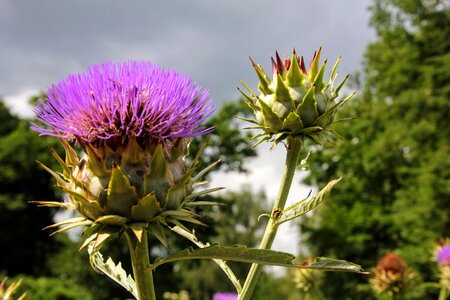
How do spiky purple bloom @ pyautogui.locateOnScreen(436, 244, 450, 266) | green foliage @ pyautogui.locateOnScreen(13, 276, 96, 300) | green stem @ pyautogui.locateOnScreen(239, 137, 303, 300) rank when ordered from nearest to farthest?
green stem @ pyautogui.locateOnScreen(239, 137, 303, 300) < spiky purple bloom @ pyautogui.locateOnScreen(436, 244, 450, 266) < green foliage @ pyautogui.locateOnScreen(13, 276, 96, 300)

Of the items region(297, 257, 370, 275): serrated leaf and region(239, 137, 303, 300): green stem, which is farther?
region(239, 137, 303, 300): green stem

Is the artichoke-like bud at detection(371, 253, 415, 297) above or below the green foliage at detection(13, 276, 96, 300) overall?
above

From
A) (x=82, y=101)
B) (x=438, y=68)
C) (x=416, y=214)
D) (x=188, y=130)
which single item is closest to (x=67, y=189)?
(x=82, y=101)

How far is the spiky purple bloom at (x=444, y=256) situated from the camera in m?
6.12

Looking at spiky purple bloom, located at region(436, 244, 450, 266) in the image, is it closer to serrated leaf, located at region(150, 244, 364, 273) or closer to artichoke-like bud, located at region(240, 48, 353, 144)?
artichoke-like bud, located at region(240, 48, 353, 144)

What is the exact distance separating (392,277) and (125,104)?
191 inches

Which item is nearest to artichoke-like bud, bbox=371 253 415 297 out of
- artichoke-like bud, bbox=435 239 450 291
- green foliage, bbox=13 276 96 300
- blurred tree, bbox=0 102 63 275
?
Result: artichoke-like bud, bbox=435 239 450 291

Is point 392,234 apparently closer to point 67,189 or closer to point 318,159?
point 318,159

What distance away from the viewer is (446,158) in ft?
52.3

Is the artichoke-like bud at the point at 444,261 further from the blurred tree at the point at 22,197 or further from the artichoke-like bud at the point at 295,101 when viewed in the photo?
the blurred tree at the point at 22,197

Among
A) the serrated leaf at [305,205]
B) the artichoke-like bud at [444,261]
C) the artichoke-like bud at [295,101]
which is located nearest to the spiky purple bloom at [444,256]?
the artichoke-like bud at [444,261]

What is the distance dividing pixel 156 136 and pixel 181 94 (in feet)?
0.55

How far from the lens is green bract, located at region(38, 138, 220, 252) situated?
1.76 meters

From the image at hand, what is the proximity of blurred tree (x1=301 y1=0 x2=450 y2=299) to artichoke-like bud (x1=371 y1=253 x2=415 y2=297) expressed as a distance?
32.9ft
